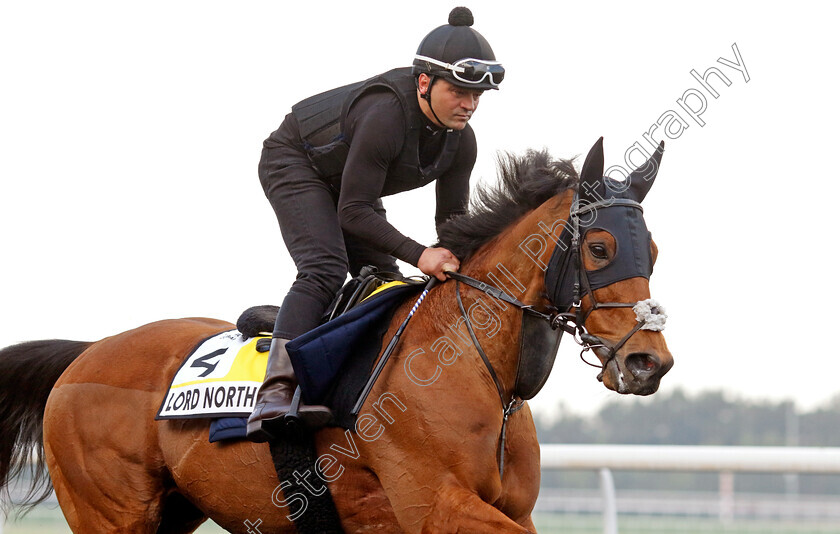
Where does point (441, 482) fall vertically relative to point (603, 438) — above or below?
above

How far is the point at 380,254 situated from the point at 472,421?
129cm

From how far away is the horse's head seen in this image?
3.36 metres

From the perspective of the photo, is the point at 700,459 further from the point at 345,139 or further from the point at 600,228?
the point at 345,139

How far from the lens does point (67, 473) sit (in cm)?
478

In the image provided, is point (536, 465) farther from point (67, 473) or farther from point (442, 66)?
point (67, 473)

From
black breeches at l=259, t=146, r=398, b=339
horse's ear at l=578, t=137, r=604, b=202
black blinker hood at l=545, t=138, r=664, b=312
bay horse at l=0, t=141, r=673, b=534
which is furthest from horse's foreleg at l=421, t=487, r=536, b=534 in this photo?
horse's ear at l=578, t=137, r=604, b=202

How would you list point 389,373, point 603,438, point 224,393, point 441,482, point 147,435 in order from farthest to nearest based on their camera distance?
point 603,438 → point 147,435 → point 224,393 → point 389,373 → point 441,482

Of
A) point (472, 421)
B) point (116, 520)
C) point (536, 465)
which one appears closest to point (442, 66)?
point (472, 421)

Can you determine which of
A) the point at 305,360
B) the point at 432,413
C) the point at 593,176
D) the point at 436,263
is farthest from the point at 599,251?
the point at 305,360

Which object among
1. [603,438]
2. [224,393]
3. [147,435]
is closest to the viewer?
[224,393]

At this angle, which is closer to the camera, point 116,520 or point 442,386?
point 442,386

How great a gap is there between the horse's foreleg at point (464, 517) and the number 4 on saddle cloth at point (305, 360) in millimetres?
547

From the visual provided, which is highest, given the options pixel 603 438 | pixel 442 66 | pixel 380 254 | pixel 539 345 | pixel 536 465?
pixel 442 66

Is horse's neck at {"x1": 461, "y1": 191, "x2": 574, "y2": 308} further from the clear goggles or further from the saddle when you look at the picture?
the clear goggles
